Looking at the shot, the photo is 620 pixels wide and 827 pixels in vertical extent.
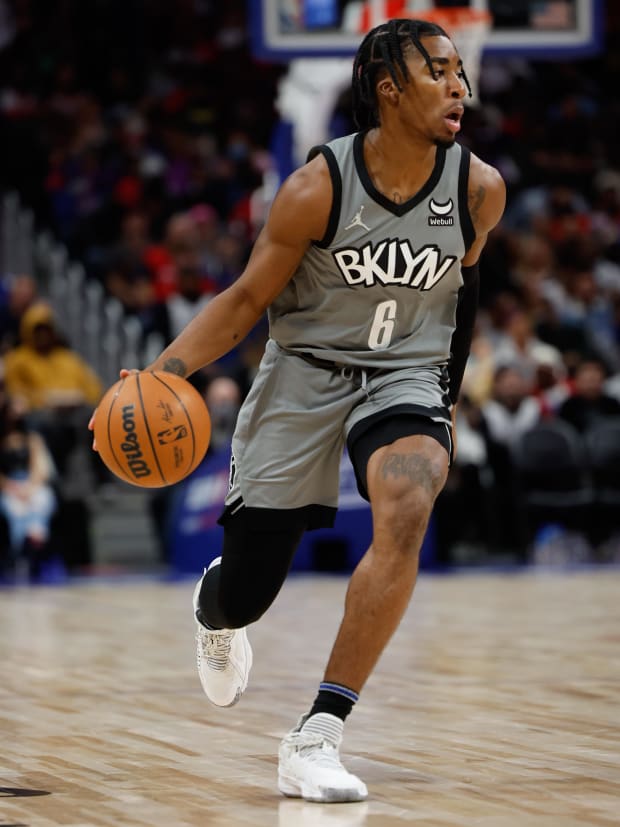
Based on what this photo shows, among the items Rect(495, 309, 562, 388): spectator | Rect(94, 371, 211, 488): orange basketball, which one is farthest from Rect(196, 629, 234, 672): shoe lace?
Rect(495, 309, 562, 388): spectator

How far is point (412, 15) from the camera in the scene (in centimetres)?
1006

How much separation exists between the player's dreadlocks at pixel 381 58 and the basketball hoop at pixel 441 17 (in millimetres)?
5794

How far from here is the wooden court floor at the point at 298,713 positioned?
379 cm

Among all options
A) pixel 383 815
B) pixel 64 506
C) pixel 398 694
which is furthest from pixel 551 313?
pixel 383 815

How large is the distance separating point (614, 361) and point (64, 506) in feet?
18.0

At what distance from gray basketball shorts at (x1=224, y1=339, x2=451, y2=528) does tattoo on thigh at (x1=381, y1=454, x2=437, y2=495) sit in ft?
0.62

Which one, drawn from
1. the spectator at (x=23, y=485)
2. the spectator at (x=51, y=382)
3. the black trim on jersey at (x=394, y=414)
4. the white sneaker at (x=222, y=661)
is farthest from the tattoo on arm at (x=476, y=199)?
the spectator at (x=51, y=382)

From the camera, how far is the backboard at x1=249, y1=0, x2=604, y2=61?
33.2ft

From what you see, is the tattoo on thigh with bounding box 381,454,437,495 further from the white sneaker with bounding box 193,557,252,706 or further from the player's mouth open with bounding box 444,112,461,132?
the white sneaker with bounding box 193,557,252,706

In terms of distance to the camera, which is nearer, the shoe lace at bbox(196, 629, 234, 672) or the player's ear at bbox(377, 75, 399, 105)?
the player's ear at bbox(377, 75, 399, 105)

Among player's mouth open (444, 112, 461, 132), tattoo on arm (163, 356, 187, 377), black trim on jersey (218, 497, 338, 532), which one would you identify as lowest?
black trim on jersey (218, 497, 338, 532)

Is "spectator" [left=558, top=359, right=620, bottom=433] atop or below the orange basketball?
below

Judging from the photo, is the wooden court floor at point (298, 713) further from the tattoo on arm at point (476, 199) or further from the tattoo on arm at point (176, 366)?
the tattoo on arm at point (476, 199)

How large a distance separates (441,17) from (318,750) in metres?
7.13
